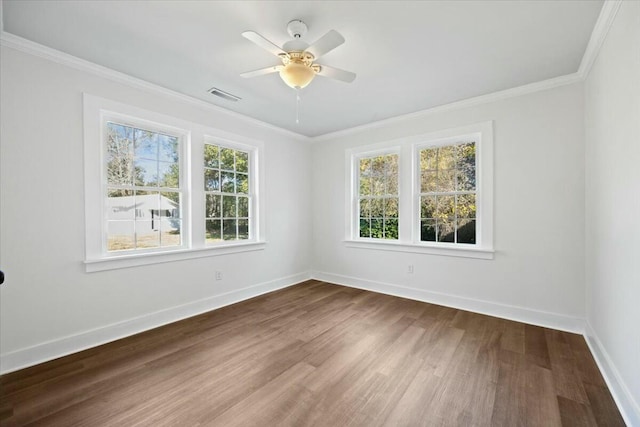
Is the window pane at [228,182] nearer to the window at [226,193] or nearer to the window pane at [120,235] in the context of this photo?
the window at [226,193]

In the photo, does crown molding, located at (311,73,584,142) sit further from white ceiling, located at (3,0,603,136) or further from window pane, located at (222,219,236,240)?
window pane, located at (222,219,236,240)

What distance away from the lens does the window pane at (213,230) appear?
3.77m

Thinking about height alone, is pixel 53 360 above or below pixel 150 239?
below

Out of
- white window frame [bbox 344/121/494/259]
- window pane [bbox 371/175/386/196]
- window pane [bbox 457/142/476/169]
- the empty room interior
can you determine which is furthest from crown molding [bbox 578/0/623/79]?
window pane [bbox 371/175/386/196]

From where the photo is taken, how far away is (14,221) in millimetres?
2271

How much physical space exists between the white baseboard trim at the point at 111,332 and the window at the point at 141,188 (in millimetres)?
793

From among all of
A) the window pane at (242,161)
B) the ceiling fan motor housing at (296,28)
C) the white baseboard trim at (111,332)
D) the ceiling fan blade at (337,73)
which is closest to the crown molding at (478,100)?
the window pane at (242,161)

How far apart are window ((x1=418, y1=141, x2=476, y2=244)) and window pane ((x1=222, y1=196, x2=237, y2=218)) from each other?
2.82m

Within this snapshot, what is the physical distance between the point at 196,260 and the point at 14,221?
168 centimetres

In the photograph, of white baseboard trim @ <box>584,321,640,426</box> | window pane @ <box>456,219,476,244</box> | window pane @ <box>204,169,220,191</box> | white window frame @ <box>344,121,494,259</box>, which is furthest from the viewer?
window pane @ <box>204,169,220,191</box>

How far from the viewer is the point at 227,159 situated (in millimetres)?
4027

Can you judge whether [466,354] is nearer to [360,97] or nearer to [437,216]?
[437,216]

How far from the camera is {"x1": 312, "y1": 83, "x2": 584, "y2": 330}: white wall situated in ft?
9.60

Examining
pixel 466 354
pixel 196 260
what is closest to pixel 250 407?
pixel 466 354
